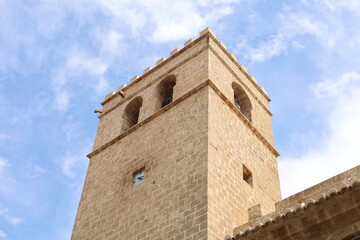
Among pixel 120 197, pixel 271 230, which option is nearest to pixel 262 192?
pixel 120 197

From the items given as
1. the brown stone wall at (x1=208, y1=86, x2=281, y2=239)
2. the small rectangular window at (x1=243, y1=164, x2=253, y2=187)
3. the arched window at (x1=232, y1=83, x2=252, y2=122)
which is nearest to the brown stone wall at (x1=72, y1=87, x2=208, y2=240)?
the brown stone wall at (x1=208, y1=86, x2=281, y2=239)

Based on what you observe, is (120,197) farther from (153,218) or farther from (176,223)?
(176,223)

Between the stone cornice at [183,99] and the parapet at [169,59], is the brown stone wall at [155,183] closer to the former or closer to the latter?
the stone cornice at [183,99]

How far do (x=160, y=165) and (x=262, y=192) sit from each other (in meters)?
2.52

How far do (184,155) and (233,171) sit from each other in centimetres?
115

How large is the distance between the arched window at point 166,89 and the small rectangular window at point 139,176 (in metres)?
3.11

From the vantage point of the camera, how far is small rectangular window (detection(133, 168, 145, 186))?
36.2 ft

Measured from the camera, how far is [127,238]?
9828 mm

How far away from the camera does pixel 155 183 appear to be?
10.4 meters

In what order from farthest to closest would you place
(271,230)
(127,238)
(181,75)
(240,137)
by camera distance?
(181,75)
(240,137)
(127,238)
(271,230)

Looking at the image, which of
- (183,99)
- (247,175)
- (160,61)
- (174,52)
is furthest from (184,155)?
(160,61)

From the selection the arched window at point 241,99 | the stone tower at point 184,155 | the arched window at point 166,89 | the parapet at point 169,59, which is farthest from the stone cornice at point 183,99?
the parapet at point 169,59

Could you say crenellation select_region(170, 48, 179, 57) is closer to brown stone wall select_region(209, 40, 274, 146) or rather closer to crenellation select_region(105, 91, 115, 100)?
brown stone wall select_region(209, 40, 274, 146)

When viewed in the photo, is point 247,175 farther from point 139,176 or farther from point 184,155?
point 139,176
